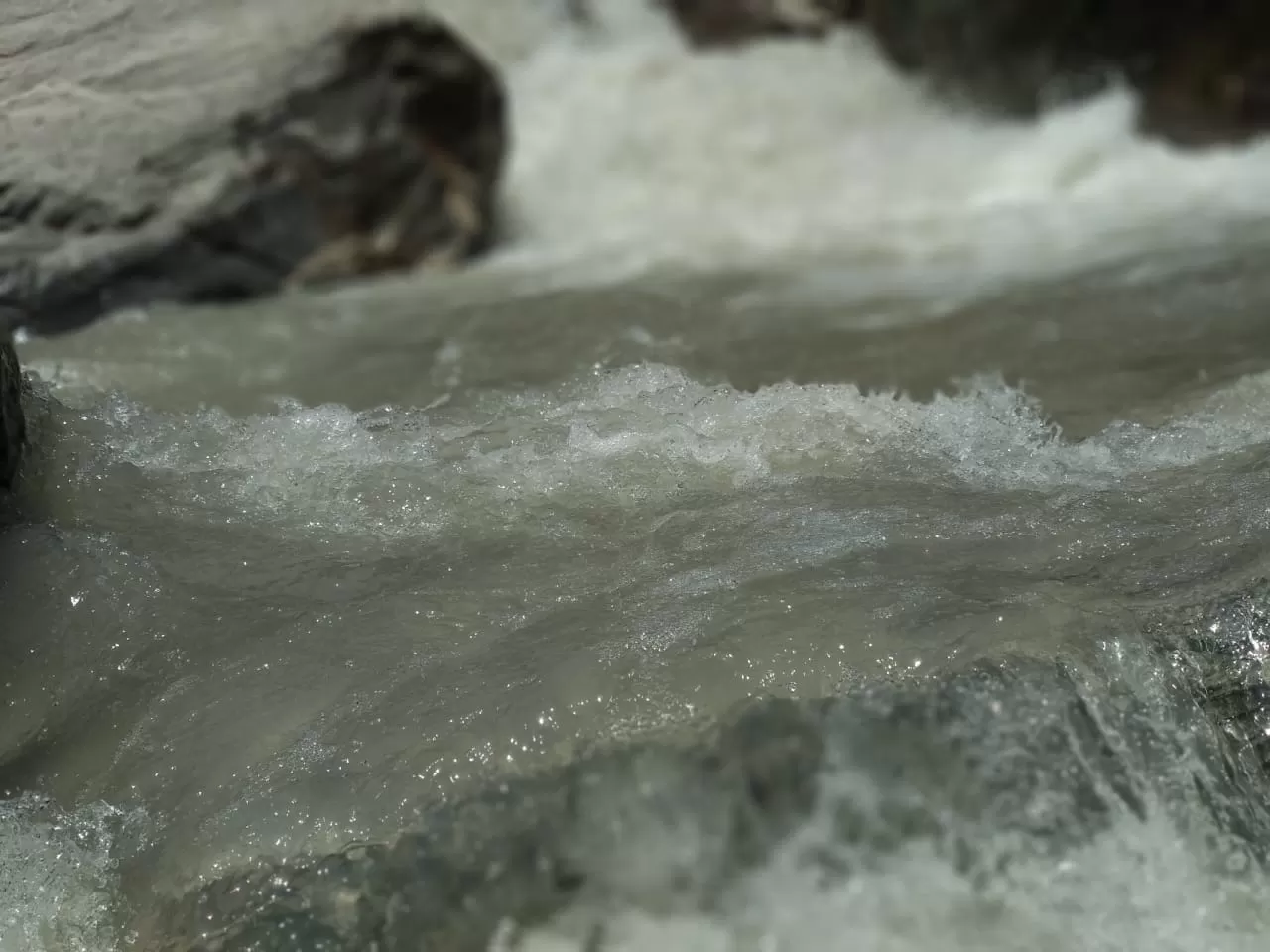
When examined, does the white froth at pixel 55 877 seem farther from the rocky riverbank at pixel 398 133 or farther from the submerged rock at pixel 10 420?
the rocky riverbank at pixel 398 133

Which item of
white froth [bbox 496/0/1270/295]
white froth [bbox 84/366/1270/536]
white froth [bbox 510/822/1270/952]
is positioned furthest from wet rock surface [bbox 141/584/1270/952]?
white froth [bbox 496/0/1270/295]

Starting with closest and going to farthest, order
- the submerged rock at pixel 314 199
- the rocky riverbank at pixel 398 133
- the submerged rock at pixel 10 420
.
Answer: the submerged rock at pixel 10 420 < the submerged rock at pixel 314 199 < the rocky riverbank at pixel 398 133

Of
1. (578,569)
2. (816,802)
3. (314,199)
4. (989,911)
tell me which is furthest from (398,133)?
(989,911)

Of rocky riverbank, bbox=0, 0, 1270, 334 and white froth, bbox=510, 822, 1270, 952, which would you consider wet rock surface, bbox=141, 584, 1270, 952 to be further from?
rocky riverbank, bbox=0, 0, 1270, 334

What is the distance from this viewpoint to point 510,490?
91.4 inches

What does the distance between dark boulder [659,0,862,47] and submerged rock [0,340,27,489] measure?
18.6ft

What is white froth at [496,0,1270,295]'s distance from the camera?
19.8 ft

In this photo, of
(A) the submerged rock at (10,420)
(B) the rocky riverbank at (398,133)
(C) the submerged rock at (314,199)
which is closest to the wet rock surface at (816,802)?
(A) the submerged rock at (10,420)

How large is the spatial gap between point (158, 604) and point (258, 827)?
567 millimetres

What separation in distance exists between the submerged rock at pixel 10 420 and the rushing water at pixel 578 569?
6 centimetres

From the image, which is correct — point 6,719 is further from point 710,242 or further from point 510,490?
point 710,242

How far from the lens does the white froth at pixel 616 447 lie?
2.32m

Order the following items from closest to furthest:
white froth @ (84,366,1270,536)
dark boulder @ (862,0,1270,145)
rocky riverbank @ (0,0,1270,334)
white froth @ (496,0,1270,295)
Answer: white froth @ (84,366,1270,536), rocky riverbank @ (0,0,1270,334), white froth @ (496,0,1270,295), dark boulder @ (862,0,1270,145)

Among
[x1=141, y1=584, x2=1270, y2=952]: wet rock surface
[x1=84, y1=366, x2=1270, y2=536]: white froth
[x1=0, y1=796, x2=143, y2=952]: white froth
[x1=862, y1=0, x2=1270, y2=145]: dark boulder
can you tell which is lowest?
[x1=0, y1=796, x2=143, y2=952]: white froth
